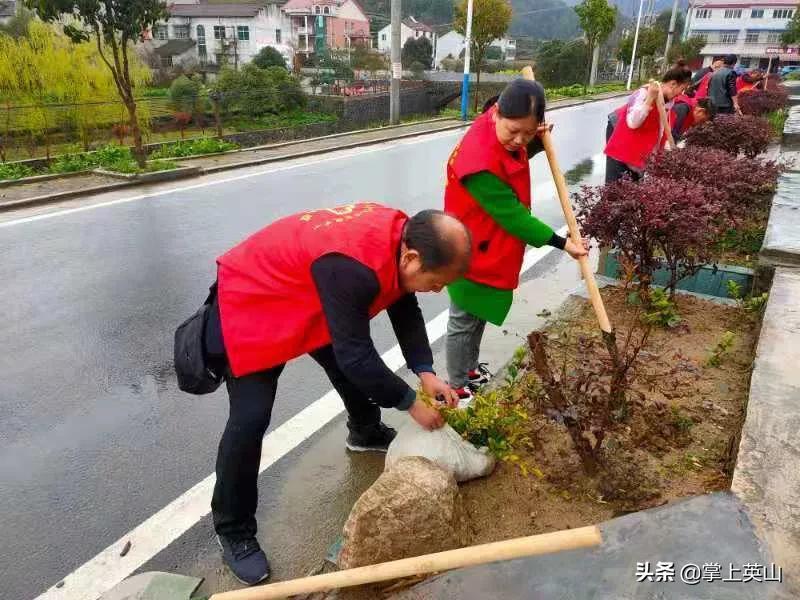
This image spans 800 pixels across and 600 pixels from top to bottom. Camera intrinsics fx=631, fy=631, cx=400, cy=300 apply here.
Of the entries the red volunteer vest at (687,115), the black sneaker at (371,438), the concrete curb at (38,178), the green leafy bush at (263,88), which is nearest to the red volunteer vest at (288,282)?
the black sneaker at (371,438)

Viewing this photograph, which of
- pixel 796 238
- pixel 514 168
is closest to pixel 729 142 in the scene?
pixel 796 238

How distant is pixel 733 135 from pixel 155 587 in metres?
6.56

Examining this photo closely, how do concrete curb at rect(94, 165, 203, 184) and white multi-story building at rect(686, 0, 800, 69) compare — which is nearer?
concrete curb at rect(94, 165, 203, 184)

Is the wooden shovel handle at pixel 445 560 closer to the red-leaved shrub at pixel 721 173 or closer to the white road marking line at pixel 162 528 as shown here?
the white road marking line at pixel 162 528

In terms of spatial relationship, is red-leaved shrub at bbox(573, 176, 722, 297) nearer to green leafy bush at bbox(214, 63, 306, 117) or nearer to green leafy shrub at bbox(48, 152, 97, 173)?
green leafy shrub at bbox(48, 152, 97, 173)

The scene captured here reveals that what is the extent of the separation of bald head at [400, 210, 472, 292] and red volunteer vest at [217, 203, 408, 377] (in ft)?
0.19

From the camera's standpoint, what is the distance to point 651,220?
3436 mm

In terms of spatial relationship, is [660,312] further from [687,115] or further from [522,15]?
[522,15]

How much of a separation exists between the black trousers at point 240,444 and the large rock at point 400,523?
0.45 metres

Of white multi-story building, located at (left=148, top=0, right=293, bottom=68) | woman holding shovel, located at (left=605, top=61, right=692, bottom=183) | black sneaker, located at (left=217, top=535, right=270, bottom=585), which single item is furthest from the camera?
white multi-story building, located at (left=148, top=0, right=293, bottom=68)

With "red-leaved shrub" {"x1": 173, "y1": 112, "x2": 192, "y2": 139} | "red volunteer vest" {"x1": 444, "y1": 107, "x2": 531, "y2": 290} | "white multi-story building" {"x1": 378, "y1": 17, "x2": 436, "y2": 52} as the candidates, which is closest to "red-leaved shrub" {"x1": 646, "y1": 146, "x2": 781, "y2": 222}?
"red volunteer vest" {"x1": 444, "y1": 107, "x2": 531, "y2": 290}

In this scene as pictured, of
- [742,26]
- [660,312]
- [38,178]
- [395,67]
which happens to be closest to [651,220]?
[660,312]

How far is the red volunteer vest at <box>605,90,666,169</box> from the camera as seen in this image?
191 inches

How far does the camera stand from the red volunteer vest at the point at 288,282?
1936 mm
